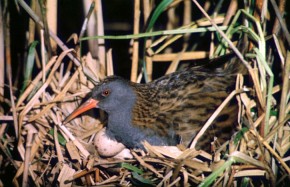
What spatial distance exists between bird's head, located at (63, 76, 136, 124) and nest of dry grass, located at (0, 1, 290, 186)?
0.41ft

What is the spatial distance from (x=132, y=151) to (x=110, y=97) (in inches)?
19.9

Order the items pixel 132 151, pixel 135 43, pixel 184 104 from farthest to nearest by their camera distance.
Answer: pixel 135 43, pixel 184 104, pixel 132 151

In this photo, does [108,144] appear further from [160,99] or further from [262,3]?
[262,3]

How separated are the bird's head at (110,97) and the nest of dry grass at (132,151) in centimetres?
13

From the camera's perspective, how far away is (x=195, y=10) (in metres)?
4.59

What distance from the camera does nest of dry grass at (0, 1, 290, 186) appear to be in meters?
3.07

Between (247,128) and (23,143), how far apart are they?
4.44ft

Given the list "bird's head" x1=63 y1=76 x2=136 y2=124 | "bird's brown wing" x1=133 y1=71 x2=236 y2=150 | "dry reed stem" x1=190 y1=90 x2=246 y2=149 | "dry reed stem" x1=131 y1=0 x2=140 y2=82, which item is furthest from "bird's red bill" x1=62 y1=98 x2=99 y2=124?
"dry reed stem" x1=190 y1=90 x2=246 y2=149

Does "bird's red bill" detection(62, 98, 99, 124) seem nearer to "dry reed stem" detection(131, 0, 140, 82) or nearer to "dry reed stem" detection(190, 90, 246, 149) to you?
"dry reed stem" detection(131, 0, 140, 82)

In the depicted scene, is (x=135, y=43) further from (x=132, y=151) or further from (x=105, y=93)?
(x=132, y=151)

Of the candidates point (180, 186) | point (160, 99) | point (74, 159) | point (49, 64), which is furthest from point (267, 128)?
point (49, 64)

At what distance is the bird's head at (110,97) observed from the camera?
12.0 ft

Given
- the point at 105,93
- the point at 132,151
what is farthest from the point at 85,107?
the point at 132,151

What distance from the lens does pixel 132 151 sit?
334 centimetres
